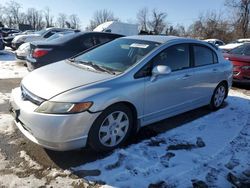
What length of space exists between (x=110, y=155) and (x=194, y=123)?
196 cm

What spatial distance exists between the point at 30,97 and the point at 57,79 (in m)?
0.41

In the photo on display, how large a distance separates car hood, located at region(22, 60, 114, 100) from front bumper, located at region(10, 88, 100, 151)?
23 centimetres

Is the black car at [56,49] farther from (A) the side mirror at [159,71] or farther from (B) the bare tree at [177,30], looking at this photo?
(B) the bare tree at [177,30]

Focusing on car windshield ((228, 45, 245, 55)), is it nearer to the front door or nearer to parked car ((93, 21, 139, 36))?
the front door

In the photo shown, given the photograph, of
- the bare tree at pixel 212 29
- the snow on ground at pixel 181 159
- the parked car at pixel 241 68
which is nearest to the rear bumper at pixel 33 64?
the snow on ground at pixel 181 159

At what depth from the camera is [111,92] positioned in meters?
3.55

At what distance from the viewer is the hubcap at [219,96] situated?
588 cm

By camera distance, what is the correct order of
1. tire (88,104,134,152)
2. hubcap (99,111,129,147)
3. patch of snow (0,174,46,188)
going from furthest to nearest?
1. hubcap (99,111,129,147)
2. tire (88,104,134,152)
3. patch of snow (0,174,46,188)

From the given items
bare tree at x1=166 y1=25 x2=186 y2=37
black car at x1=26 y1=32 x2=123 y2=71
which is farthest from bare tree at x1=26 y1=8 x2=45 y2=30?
black car at x1=26 y1=32 x2=123 y2=71

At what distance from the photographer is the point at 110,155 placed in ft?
12.2

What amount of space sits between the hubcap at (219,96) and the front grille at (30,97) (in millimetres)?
3748

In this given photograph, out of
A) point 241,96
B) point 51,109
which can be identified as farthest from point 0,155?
point 241,96

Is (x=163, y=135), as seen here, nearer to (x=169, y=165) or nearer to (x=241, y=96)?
(x=169, y=165)

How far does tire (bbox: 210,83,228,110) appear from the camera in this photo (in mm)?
5815
